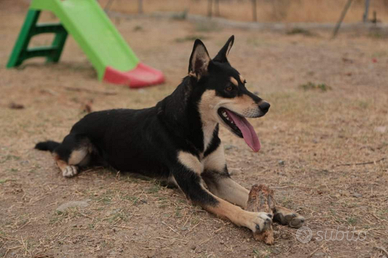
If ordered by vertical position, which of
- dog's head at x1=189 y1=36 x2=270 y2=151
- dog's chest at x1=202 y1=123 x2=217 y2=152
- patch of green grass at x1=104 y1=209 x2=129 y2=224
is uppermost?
dog's head at x1=189 y1=36 x2=270 y2=151

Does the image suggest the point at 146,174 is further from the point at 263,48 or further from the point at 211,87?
the point at 263,48

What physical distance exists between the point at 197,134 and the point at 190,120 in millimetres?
138

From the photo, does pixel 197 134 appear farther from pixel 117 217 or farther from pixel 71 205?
pixel 71 205

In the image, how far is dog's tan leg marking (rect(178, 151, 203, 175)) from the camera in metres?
4.14

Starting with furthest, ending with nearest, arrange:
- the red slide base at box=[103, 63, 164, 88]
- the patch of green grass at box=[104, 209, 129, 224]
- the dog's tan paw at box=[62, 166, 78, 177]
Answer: the red slide base at box=[103, 63, 164, 88], the dog's tan paw at box=[62, 166, 78, 177], the patch of green grass at box=[104, 209, 129, 224]

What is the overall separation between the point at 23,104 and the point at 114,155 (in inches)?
152

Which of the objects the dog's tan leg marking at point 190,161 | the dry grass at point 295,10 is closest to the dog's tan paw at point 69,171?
the dog's tan leg marking at point 190,161

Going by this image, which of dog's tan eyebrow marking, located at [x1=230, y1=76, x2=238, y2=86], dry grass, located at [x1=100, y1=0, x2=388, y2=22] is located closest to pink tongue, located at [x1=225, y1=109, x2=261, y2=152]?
dog's tan eyebrow marking, located at [x1=230, y1=76, x2=238, y2=86]

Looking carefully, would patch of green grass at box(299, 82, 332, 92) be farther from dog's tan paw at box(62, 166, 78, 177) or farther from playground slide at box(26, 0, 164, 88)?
dog's tan paw at box(62, 166, 78, 177)

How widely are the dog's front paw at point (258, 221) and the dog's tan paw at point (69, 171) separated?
7.03ft

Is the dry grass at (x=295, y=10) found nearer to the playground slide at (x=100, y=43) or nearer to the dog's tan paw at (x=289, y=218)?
→ the playground slide at (x=100, y=43)

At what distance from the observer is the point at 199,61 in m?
4.13

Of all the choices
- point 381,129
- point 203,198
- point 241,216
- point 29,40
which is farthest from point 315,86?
point 29,40

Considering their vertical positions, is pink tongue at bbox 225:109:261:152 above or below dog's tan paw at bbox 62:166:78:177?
above
